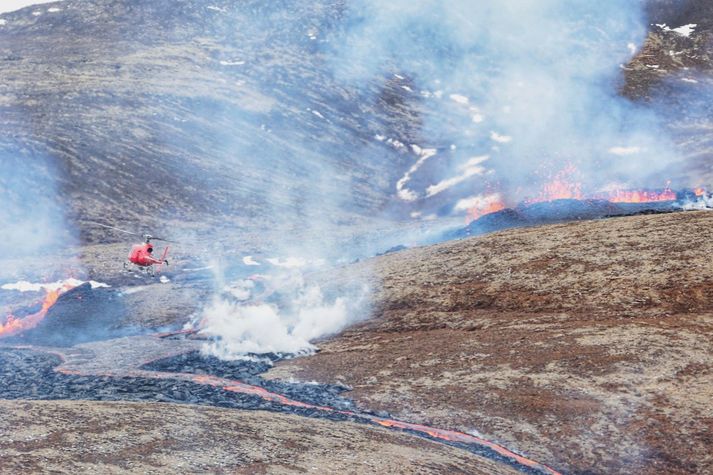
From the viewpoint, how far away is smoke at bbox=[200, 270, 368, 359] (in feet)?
126

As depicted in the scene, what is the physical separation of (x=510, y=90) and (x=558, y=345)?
358ft

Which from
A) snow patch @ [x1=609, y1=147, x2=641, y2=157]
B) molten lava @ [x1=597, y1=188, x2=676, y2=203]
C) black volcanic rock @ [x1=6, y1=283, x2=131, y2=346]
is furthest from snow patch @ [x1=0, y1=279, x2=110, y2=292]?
snow patch @ [x1=609, y1=147, x2=641, y2=157]

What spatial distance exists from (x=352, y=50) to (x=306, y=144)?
111 ft

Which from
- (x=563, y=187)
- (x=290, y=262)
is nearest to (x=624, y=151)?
(x=563, y=187)

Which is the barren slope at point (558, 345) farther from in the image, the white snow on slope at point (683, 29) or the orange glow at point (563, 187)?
the white snow on slope at point (683, 29)

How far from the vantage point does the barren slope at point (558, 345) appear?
82.8 ft

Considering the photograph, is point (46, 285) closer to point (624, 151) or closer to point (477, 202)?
point (477, 202)

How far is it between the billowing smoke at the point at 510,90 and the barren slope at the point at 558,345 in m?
52.4

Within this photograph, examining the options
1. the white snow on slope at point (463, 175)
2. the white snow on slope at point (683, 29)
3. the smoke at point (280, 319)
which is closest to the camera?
the smoke at point (280, 319)

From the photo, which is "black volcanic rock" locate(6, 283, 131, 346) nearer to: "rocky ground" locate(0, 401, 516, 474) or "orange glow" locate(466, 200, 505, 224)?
"rocky ground" locate(0, 401, 516, 474)

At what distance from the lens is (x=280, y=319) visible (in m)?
43.0

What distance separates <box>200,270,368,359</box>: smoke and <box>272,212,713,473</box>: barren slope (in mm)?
1650

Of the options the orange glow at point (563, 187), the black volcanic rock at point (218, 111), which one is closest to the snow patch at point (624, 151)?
the black volcanic rock at point (218, 111)

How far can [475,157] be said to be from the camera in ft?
369
